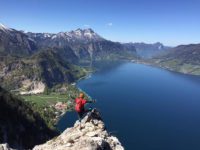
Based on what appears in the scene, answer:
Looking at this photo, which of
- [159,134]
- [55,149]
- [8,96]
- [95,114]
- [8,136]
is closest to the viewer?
[55,149]

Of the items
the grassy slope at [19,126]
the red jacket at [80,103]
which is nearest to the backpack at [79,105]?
the red jacket at [80,103]

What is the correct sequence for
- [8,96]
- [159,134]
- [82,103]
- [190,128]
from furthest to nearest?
[190,128] < [159,134] < [8,96] < [82,103]

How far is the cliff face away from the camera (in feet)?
86.3

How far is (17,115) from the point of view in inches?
4358

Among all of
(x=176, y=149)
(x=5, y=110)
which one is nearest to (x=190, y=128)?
(x=176, y=149)

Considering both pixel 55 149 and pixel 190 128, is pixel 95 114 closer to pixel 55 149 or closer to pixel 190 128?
pixel 55 149

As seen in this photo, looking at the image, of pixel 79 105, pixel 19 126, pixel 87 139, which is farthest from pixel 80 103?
pixel 19 126

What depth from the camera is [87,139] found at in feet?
88.2

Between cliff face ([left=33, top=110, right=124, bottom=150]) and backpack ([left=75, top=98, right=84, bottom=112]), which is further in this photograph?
backpack ([left=75, top=98, right=84, bottom=112])

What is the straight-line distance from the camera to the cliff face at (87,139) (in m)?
26.3

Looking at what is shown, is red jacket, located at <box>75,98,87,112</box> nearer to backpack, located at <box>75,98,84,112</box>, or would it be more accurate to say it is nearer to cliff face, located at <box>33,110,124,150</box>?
backpack, located at <box>75,98,84,112</box>

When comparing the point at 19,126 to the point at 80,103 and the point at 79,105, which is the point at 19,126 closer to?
the point at 79,105

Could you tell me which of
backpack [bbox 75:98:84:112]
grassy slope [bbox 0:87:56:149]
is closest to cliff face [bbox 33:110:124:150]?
backpack [bbox 75:98:84:112]

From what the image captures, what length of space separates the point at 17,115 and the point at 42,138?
1246 cm
